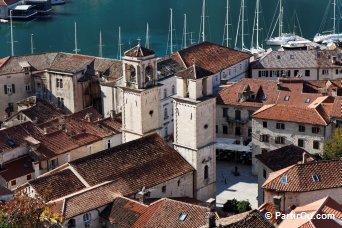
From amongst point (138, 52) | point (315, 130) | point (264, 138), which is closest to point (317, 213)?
point (138, 52)

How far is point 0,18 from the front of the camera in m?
150

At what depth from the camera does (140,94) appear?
5194 centimetres

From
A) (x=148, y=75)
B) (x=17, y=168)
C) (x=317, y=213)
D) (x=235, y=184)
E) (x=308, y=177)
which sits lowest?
(x=235, y=184)

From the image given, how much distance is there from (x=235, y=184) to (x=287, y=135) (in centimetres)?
604

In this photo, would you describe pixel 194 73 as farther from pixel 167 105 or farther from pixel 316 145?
pixel 167 105

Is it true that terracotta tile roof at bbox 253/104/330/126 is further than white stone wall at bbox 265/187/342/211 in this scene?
Yes

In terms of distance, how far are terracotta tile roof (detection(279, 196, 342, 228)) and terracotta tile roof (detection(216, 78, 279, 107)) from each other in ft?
76.6

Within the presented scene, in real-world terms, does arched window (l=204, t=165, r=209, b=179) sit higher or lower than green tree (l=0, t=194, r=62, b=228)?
lower

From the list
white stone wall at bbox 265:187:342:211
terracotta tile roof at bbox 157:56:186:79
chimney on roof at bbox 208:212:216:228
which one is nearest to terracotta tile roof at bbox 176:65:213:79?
white stone wall at bbox 265:187:342:211

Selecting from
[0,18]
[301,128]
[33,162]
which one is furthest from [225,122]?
[0,18]

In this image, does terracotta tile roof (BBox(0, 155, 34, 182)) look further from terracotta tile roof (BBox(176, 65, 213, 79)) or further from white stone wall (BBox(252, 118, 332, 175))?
white stone wall (BBox(252, 118, 332, 175))

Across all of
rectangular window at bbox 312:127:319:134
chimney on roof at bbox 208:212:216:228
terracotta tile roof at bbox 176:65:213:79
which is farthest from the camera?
rectangular window at bbox 312:127:319:134

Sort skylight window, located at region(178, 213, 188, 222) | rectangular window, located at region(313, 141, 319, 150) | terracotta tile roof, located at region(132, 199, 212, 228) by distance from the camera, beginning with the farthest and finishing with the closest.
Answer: rectangular window, located at region(313, 141, 319, 150) < skylight window, located at region(178, 213, 188, 222) < terracotta tile roof, located at region(132, 199, 212, 228)

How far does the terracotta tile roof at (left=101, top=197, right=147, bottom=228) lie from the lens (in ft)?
137
